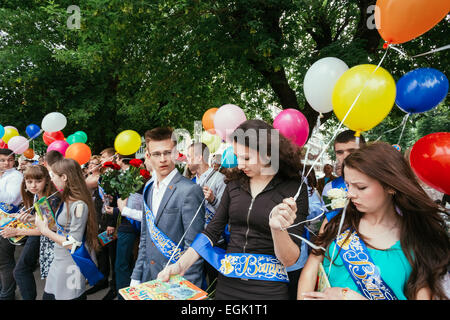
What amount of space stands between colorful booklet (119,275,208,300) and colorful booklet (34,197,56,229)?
64.3 inches

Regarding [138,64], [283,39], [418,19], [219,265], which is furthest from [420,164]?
[138,64]

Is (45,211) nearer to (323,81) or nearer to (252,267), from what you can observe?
(252,267)

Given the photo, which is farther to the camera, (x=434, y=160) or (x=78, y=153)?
(x=78, y=153)

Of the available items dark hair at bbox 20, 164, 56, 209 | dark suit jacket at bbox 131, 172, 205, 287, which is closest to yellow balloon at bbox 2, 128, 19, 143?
dark hair at bbox 20, 164, 56, 209

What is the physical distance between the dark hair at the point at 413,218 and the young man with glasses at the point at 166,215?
117 cm

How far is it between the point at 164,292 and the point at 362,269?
109 centimetres

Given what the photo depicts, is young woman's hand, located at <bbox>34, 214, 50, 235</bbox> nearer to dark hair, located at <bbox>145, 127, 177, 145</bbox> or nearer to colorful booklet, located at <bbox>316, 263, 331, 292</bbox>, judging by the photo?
dark hair, located at <bbox>145, 127, 177, 145</bbox>

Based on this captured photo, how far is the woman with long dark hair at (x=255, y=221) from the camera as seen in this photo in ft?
5.77

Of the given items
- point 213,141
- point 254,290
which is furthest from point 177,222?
point 213,141

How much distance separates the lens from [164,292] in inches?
63.9

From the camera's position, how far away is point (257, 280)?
5.81ft

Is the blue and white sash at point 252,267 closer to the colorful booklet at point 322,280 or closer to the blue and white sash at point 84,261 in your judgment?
the colorful booklet at point 322,280

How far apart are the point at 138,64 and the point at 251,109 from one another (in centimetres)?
466

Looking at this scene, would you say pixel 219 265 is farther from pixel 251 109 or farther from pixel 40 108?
pixel 40 108
